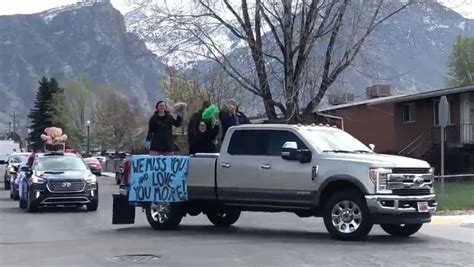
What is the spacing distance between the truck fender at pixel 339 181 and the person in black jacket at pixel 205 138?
303cm

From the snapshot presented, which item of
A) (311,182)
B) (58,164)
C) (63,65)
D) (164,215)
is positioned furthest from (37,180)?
(63,65)

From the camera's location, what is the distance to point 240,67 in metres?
31.4

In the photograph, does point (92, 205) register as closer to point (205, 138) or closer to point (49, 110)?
point (205, 138)

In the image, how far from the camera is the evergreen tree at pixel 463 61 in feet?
244

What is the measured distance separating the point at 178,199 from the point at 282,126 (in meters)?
2.38

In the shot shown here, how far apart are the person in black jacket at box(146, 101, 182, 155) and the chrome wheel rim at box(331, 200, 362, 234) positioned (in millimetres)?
4159

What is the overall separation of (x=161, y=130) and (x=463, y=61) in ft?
208

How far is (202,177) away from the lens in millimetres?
15133

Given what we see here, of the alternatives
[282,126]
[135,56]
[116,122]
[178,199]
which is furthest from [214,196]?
[116,122]

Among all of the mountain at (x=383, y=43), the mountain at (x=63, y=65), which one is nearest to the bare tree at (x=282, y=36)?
the mountain at (x=383, y=43)

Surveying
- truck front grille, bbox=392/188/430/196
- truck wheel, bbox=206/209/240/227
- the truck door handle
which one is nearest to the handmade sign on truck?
truck wheel, bbox=206/209/240/227

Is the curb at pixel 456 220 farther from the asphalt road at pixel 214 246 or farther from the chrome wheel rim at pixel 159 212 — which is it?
the chrome wheel rim at pixel 159 212

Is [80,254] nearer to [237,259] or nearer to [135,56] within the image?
[237,259]

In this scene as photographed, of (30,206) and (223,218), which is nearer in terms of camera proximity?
(223,218)
